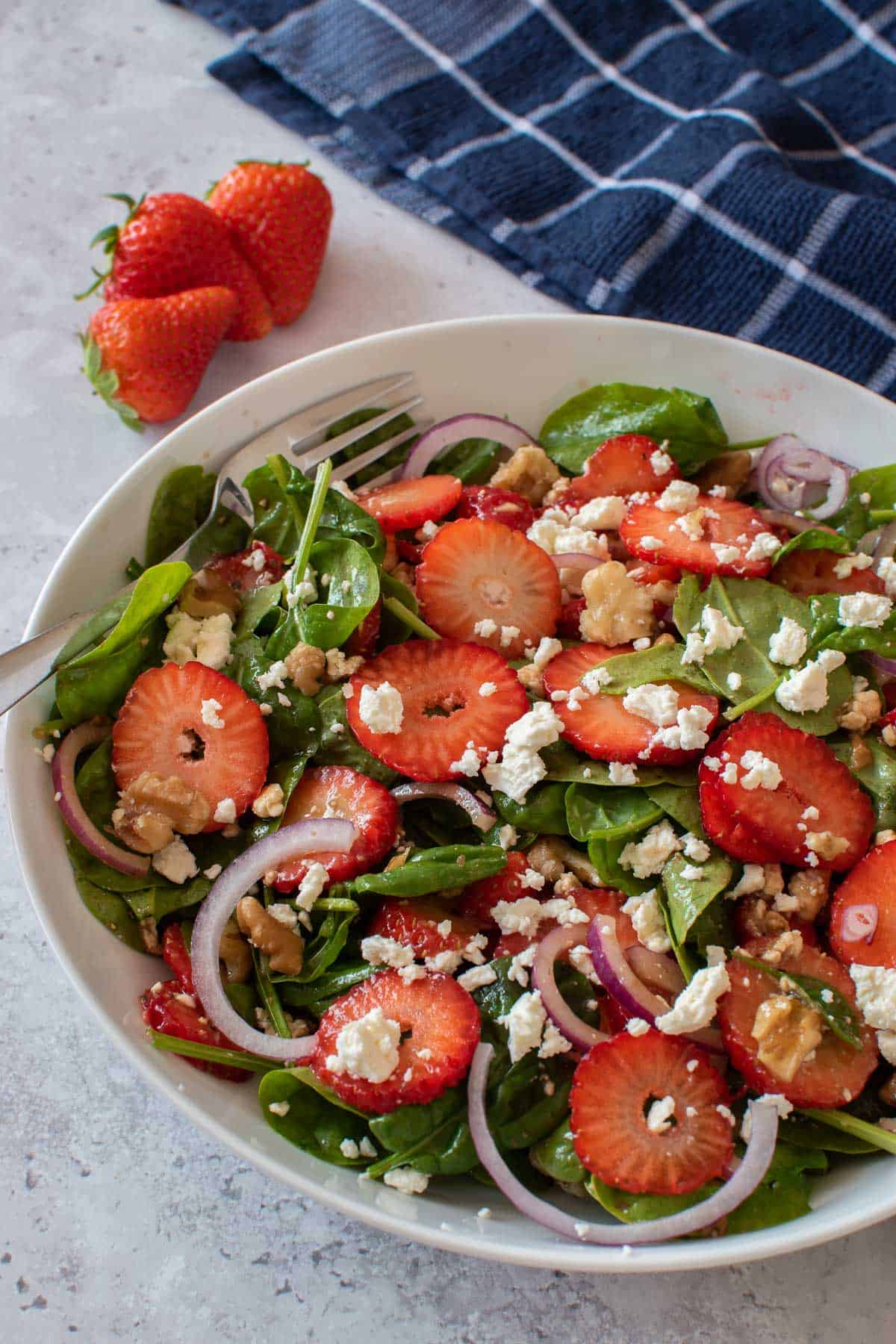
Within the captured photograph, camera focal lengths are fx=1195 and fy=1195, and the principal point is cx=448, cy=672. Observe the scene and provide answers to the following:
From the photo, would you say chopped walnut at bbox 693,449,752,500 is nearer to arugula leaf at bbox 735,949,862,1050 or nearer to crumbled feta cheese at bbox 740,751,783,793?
crumbled feta cheese at bbox 740,751,783,793

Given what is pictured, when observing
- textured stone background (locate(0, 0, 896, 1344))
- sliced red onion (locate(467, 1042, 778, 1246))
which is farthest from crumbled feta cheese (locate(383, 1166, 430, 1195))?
textured stone background (locate(0, 0, 896, 1344))

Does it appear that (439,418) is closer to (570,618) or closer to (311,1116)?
(570,618)

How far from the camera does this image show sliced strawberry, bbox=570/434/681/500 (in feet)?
9.12

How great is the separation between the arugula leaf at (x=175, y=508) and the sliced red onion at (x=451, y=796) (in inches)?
31.0

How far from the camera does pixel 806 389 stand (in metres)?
2.86

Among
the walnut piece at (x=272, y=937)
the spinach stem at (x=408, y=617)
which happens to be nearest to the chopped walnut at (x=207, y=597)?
the spinach stem at (x=408, y=617)

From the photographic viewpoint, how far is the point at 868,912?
2.20 meters

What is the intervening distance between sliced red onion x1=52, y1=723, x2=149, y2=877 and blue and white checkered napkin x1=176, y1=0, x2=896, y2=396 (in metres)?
2.00

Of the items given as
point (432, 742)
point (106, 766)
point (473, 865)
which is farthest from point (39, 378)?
point (473, 865)

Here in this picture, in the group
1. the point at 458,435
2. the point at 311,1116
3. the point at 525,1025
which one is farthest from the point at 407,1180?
the point at 458,435

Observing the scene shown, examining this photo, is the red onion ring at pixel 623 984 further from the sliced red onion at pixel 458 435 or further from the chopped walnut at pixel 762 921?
the sliced red onion at pixel 458 435

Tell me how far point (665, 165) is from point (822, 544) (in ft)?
4.72

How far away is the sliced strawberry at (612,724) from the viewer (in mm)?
2332

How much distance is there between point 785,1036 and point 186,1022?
3.48ft
